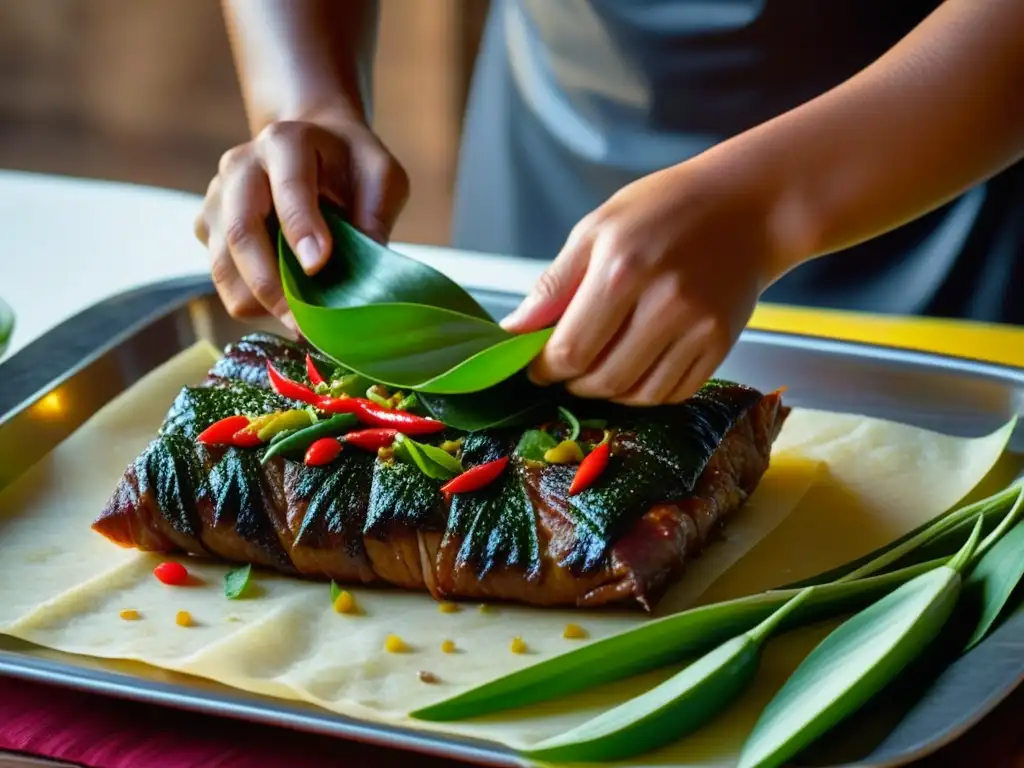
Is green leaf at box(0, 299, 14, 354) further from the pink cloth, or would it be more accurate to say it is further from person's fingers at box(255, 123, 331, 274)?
the pink cloth

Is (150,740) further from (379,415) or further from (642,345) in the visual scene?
(642,345)

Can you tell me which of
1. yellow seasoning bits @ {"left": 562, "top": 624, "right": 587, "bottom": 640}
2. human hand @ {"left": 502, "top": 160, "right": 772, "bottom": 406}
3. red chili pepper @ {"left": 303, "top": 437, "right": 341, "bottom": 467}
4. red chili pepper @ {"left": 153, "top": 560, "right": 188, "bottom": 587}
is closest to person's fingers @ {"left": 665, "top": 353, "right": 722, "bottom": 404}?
human hand @ {"left": 502, "top": 160, "right": 772, "bottom": 406}

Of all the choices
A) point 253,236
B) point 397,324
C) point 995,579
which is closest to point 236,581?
point 397,324

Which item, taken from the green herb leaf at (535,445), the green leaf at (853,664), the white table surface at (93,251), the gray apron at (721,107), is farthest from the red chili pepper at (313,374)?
the gray apron at (721,107)

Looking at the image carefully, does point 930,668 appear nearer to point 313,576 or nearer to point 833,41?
point 313,576

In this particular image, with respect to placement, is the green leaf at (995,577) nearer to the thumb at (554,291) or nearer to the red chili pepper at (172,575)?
the thumb at (554,291)

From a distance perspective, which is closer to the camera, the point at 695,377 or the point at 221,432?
the point at 695,377
